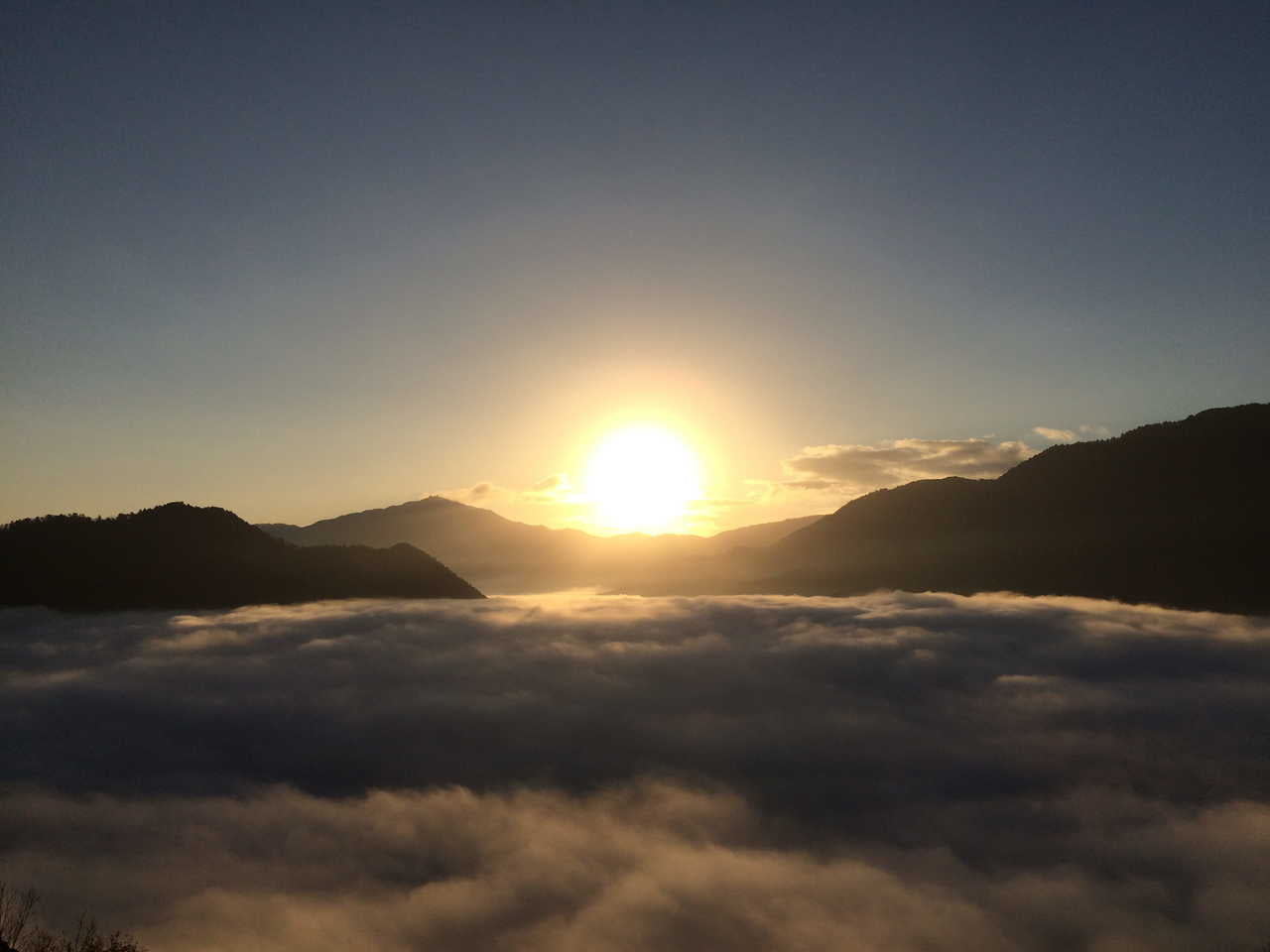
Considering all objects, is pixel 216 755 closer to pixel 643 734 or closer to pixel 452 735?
pixel 452 735

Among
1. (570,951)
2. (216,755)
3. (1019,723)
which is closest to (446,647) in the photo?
(216,755)

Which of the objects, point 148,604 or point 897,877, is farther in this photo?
point 148,604

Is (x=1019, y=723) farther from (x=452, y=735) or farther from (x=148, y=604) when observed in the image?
(x=148, y=604)

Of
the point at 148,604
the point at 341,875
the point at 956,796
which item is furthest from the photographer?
the point at 148,604

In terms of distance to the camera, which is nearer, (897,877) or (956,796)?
(897,877)

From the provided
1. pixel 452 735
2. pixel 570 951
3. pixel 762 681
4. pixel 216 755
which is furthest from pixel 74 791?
pixel 762 681

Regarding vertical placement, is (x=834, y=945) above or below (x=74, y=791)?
below

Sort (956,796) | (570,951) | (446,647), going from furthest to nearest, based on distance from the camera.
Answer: (446,647)
(956,796)
(570,951)

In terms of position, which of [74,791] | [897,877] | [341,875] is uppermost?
[74,791]

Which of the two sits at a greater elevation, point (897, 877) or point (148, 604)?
point (148, 604)
